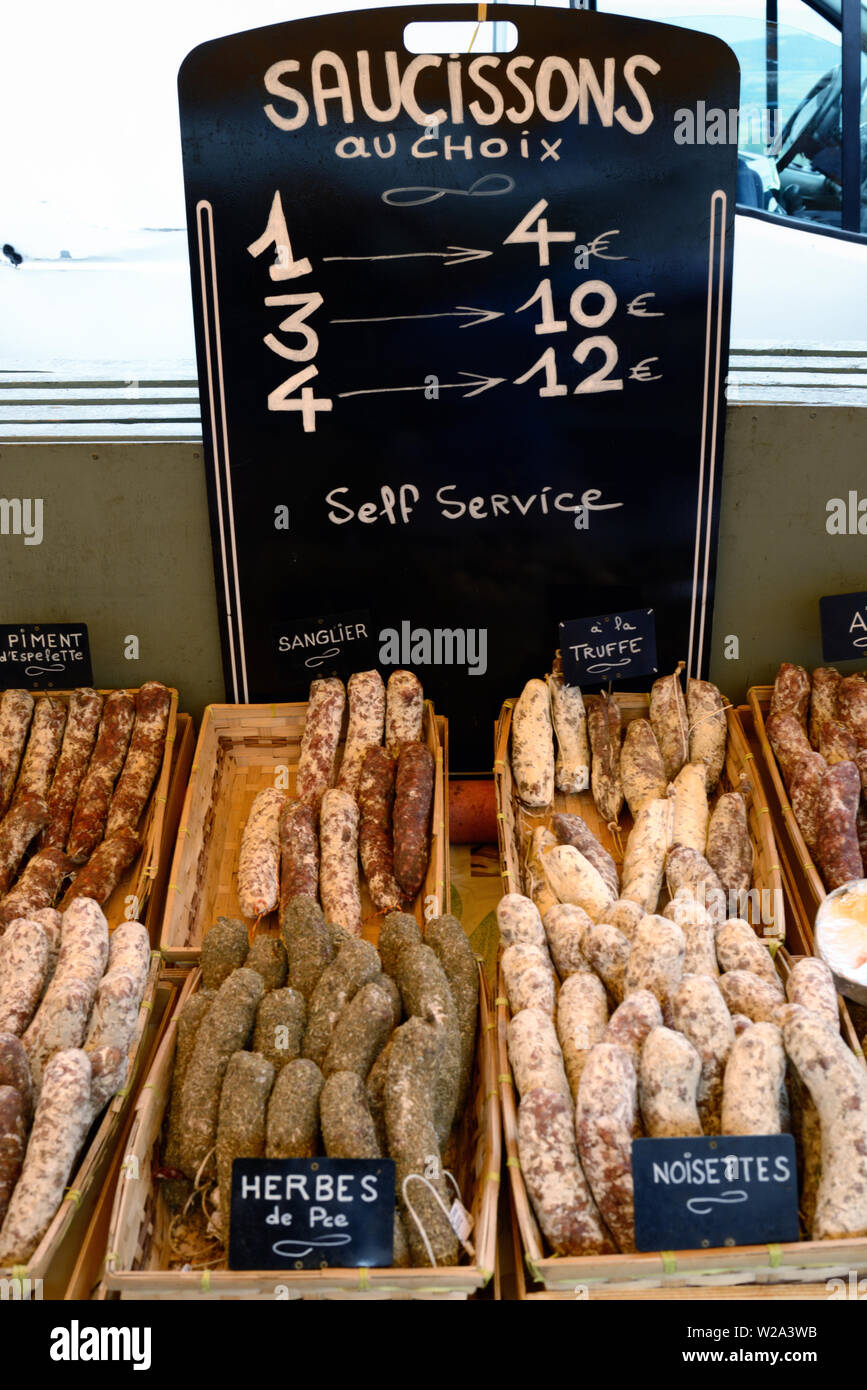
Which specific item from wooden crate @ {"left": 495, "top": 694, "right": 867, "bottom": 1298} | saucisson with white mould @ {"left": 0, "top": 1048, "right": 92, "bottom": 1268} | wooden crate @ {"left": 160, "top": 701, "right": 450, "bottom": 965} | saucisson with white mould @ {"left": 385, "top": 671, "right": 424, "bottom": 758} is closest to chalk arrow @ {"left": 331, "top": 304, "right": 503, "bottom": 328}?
saucisson with white mould @ {"left": 385, "top": 671, "right": 424, "bottom": 758}

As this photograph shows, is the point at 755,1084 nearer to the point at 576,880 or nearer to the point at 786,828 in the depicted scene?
the point at 576,880

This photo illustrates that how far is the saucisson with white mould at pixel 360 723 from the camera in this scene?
→ 12.8 feet

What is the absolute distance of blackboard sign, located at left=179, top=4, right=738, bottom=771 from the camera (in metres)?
3.44

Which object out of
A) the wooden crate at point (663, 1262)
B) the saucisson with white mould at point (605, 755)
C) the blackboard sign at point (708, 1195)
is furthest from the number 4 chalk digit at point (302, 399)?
the blackboard sign at point (708, 1195)

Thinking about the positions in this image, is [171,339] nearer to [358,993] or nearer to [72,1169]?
[358,993]

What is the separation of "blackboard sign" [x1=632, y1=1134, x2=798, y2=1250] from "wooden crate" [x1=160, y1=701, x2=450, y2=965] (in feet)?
4.01

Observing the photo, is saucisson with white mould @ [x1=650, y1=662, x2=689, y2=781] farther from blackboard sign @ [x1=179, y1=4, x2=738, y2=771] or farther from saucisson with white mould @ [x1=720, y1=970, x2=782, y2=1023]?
saucisson with white mould @ [x1=720, y1=970, x2=782, y2=1023]

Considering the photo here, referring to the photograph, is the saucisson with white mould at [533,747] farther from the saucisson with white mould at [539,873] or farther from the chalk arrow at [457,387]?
the chalk arrow at [457,387]

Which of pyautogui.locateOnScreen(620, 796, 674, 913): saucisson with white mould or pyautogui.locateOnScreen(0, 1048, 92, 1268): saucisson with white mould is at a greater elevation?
pyautogui.locateOnScreen(620, 796, 674, 913): saucisson with white mould

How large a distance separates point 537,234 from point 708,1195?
111 inches

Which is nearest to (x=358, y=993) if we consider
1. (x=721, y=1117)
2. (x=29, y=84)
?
(x=721, y=1117)

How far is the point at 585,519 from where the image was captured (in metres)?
3.98

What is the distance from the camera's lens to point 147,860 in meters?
3.59

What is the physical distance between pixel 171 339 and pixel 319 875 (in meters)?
1.84
